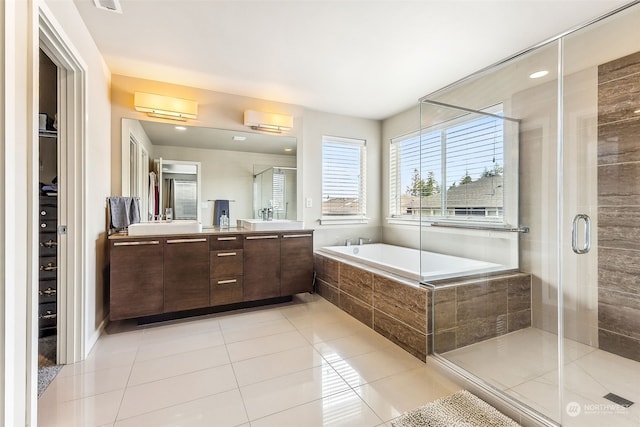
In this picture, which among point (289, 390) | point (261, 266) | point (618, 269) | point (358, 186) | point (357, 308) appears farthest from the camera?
point (358, 186)

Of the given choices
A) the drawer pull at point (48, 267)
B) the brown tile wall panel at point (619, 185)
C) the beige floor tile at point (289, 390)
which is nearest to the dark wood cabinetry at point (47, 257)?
the drawer pull at point (48, 267)

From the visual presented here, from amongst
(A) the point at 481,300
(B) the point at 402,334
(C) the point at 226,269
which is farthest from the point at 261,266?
(A) the point at 481,300

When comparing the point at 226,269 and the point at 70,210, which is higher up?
the point at 70,210

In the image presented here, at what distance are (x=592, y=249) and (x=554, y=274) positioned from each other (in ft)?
1.05

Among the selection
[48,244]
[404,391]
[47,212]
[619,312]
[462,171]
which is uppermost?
[462,171]

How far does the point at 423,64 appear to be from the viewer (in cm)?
260

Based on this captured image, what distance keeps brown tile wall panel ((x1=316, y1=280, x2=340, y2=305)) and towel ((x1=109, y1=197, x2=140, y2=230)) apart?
2.13 meters

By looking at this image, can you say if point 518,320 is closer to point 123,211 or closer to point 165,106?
point 123,211

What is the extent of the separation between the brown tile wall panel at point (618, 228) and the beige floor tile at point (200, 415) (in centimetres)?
279

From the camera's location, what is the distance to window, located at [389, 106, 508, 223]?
8.96 ft

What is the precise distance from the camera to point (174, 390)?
172 cm

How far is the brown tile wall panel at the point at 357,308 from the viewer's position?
8.59 ft

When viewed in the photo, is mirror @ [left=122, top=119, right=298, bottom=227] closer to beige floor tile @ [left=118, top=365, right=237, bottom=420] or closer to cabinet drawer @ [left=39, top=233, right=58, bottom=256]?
cabinet drawer @ [left=39, top=233, right=58, bottom=256]

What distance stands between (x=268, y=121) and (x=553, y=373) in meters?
3.40
